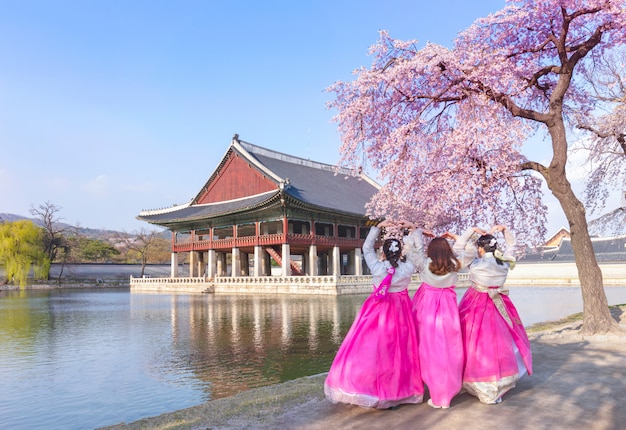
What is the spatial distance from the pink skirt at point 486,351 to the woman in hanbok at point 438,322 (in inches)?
5.6

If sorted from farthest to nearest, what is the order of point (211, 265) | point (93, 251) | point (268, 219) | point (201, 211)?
point (93, 251), point (201, 211), point (211, 265), point (268, 219)

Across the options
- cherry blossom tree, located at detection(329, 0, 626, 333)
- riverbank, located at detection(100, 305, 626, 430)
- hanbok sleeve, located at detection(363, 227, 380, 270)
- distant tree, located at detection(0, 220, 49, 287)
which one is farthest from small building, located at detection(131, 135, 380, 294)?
hanbok sleeve, located at detection(363, 227, 380, 270)

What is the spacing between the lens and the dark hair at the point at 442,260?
4.40 meters

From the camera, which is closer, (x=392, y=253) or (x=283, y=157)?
(x=392, y=253)

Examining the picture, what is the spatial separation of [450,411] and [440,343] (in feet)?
1.90

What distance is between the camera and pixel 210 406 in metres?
4.58

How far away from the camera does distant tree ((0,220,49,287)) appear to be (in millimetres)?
42031

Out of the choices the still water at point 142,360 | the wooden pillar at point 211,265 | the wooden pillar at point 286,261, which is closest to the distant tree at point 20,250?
the wooden pillar at point 211,265

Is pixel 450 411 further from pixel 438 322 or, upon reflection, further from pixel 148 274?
pixel 148 274

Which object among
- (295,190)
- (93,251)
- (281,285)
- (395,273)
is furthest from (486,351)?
(93,251)

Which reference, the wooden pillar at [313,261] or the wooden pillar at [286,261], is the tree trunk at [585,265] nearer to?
the wooden pillar at [286,261]

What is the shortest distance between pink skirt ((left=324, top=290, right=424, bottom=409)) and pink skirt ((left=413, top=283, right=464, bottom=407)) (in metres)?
0.11

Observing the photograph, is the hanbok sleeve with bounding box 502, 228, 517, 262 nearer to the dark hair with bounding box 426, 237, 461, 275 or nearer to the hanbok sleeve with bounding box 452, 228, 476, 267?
the hanbok sleeve with bounding box 452, 228, 476, 267

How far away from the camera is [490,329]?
441cm
